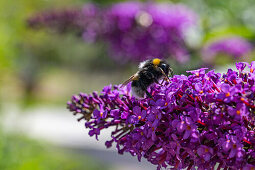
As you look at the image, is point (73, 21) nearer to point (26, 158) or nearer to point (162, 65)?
point (162, 65)

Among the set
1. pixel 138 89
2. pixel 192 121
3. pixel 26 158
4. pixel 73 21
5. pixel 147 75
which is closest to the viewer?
pixel 192 121

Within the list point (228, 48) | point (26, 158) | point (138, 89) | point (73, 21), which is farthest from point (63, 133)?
point (138, 89)

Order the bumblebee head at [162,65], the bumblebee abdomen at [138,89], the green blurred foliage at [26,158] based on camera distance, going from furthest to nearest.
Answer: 1. the green blurred foliage at [26,158]
2. the bumblebee head at [162,65]
3. the bumblebee abdomen at [138,89]

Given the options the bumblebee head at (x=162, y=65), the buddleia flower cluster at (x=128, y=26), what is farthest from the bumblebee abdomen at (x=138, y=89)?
the buddleia flower cluster at (x=128, y=26)

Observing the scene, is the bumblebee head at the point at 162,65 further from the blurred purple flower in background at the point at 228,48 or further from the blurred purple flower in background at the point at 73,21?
the blurred purple flower in background at the point at 73,21

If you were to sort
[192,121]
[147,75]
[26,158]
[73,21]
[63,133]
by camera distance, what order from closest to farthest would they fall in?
[192,121] → [147,75] → [73,21] → [26,158] → [63,133]

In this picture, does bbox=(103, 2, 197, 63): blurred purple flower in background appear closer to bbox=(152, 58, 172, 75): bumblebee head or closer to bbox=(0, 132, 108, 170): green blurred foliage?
bbox=(152, 58, 172, 75): bumblebee head
